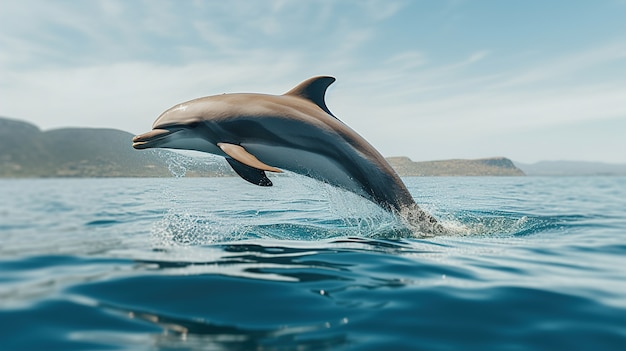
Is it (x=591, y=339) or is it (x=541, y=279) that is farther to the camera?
(x=541, y=279)

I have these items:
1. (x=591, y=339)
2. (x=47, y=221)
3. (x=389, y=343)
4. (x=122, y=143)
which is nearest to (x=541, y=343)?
(x=591, y=339)

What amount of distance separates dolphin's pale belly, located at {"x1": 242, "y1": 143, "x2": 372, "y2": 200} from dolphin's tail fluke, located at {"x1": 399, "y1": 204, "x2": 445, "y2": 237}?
918 millimetres

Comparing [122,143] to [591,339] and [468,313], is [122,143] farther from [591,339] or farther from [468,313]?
[591,339]

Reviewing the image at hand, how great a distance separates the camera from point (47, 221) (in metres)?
12.3

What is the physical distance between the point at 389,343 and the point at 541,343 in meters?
1.36

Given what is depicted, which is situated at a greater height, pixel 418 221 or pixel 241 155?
pixel 241 155

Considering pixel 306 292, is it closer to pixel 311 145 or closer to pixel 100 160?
pixel 311 145

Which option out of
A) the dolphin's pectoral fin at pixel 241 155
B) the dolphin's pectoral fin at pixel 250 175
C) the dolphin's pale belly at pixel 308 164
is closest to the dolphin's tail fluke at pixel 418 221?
the dolphin's pale belly at pixel 308 164

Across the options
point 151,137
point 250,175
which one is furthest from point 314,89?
point 151,137

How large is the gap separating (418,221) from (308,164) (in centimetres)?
283

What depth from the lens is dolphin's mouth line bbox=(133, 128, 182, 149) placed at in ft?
29.6

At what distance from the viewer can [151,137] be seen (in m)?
9.02

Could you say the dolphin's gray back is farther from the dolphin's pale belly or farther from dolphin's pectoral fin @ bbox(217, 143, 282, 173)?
dolphin's pectoral fin @ bbox(217, 143, 282, 173)

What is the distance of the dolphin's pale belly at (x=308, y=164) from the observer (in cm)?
900
